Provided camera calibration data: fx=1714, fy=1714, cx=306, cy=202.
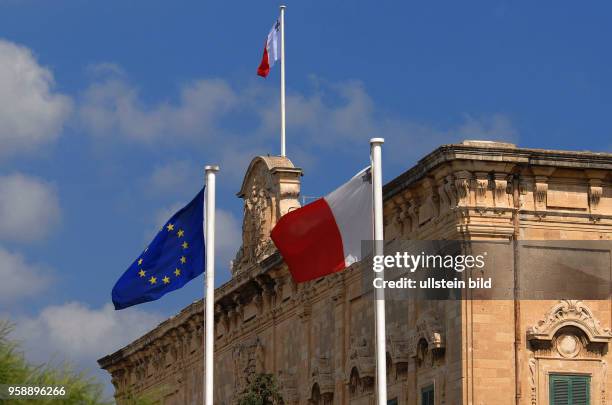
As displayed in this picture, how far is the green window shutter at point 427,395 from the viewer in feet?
132

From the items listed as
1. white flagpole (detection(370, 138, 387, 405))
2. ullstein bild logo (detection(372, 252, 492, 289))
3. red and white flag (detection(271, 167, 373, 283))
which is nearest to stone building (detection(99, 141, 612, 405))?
ullstein bild logo (detection(372, 252, 492, 289))

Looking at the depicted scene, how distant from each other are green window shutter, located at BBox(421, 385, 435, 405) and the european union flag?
30.9 ft

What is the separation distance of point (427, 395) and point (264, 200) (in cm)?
1394

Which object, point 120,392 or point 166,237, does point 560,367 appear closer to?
point 166,237

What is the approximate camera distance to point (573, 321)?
39.7 metres

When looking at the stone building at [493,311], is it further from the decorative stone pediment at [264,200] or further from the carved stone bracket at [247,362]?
the carved stone bracket at [247,362]

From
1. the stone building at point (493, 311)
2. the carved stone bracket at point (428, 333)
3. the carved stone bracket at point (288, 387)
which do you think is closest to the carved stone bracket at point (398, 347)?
the stone building at point (493, 311)

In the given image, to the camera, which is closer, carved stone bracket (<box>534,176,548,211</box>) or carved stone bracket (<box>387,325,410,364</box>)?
carved stone bracket (<box>534,176,548,211</box>)

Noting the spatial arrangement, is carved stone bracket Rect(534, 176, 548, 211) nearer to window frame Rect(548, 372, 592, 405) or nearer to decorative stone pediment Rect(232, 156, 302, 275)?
window frame Rect(548, 372, 592, 405)

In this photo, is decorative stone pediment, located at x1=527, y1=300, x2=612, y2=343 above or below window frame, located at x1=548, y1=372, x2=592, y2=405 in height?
above

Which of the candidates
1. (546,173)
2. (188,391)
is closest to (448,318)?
(546,173)

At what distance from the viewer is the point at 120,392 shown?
A: 71.8 meters

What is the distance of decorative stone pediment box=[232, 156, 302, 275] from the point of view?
52.0 metres

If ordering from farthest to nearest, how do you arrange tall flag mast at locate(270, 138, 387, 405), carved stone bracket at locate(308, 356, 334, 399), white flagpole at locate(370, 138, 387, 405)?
carved stone bracket at locate(308, 356, 334, 399) < tall flag mast at locate(270, 138, 387, 405) < white flagpole at locate(370, 138, 387, 405)
